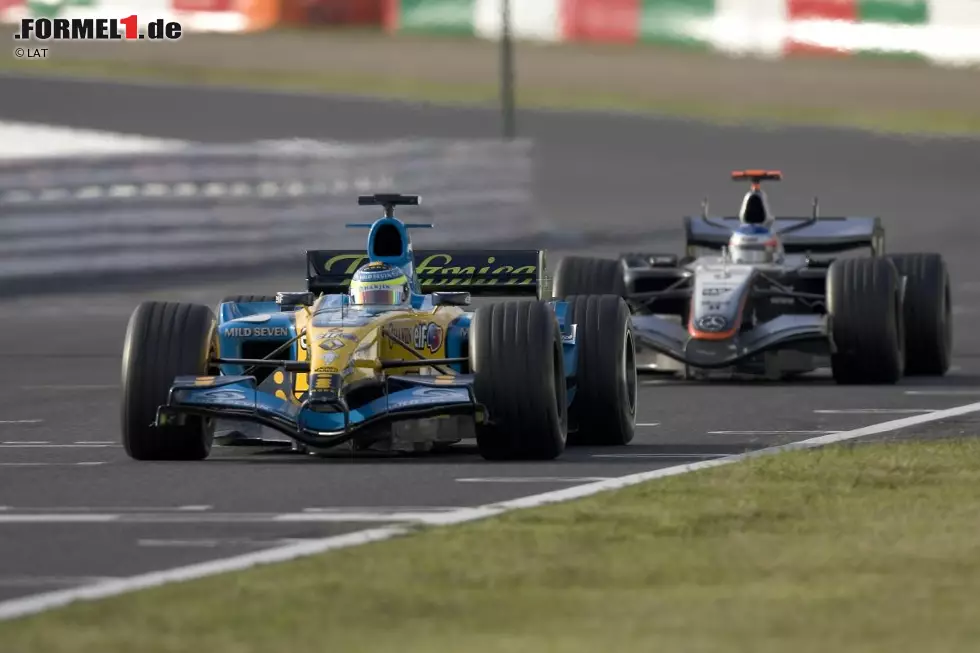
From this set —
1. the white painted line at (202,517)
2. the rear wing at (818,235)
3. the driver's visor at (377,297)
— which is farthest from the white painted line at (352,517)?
the rear wing at (818,235)

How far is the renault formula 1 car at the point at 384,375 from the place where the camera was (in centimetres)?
1335

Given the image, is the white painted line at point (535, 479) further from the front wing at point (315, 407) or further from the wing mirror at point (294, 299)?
the wing mirror at point (294, 299)

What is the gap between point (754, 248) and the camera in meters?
19.8

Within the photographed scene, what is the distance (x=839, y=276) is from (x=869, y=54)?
3044 cm

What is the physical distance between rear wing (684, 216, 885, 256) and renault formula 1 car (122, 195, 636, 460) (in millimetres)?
6179

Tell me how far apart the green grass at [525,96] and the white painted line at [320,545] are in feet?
116

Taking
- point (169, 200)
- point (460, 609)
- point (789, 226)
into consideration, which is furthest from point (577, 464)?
point (169, 200)

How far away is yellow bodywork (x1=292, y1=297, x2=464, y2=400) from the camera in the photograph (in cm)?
1355

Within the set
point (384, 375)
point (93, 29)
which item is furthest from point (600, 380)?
point (93, 29)

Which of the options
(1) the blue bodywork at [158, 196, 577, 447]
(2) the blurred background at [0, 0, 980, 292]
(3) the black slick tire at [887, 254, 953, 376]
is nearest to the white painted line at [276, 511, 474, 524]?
(1) the blue bodywork at [158, 196, 577, 447]

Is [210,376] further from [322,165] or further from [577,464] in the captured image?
[322,165]

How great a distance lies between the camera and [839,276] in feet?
60.3

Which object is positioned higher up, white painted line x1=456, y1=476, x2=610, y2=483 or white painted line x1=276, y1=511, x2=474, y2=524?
white painted line x1=276, y1=511, x2=474, y2=524

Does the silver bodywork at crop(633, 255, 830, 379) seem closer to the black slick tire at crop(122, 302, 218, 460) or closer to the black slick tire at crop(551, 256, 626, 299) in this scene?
the black slick tire at crop(551, 256, 626, 299)
